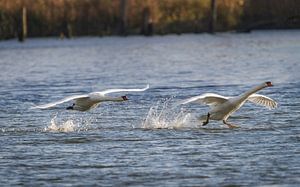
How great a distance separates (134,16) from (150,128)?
42259mm

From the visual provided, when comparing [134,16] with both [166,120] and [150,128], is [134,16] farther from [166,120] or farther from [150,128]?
[150,128]

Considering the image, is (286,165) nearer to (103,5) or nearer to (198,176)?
(198,176)

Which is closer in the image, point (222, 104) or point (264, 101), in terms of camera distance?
point (222, 104)

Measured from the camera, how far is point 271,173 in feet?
47.6

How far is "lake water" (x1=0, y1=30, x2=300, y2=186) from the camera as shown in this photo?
48.3 ft

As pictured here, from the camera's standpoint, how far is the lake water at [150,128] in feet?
48.3

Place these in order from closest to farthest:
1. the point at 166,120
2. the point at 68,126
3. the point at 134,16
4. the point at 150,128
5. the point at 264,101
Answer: the point at 150,128 < the point at 68,126 < the point at 264,101 < the point at 166,120 < the point at 134,16

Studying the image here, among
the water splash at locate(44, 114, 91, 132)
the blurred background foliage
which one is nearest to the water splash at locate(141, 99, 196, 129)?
the water splash at locate(44, 114, 91, 132)

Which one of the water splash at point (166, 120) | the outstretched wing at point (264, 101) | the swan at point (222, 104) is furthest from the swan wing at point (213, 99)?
the outstretched wing at point (264, 101)

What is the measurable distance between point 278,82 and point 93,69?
10828 mm

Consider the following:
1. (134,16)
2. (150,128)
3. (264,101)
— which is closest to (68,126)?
(150,128)

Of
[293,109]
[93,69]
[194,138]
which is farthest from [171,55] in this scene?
[194,138]

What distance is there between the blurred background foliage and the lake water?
1480 centimetres

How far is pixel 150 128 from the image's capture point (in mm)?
20031
